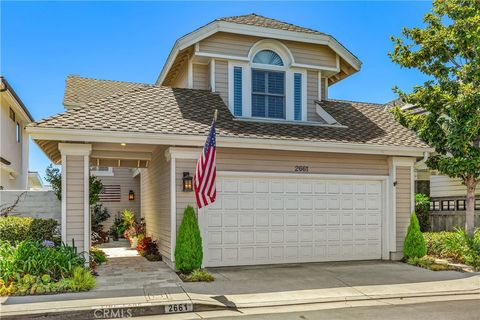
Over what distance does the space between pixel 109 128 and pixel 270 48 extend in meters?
5.57

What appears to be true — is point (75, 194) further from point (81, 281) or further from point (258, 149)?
point (258, 149)

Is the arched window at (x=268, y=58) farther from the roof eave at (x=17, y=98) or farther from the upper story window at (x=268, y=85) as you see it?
the roof eave at (x=17, y=98)

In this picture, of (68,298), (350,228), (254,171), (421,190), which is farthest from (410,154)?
(68,298)

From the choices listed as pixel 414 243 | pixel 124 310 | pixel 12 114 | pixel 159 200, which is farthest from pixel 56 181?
pixel 414 243

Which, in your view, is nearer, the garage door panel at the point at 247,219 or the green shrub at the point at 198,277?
the green shrub at the point at 198,277

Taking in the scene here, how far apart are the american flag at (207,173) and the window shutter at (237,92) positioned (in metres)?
3.58

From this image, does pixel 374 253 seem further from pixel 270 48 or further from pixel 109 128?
pixel 109 128

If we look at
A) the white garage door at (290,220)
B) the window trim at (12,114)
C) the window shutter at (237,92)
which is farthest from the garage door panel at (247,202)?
the window trim at (12,114)

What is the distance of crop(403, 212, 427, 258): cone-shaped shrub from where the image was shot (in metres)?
11.6

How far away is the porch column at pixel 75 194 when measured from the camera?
951 centimetres

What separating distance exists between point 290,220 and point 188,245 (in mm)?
2980

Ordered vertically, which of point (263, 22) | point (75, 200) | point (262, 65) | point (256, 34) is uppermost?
point (263, 22)

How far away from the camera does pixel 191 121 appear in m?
10.7

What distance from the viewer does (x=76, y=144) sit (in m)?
9.61
